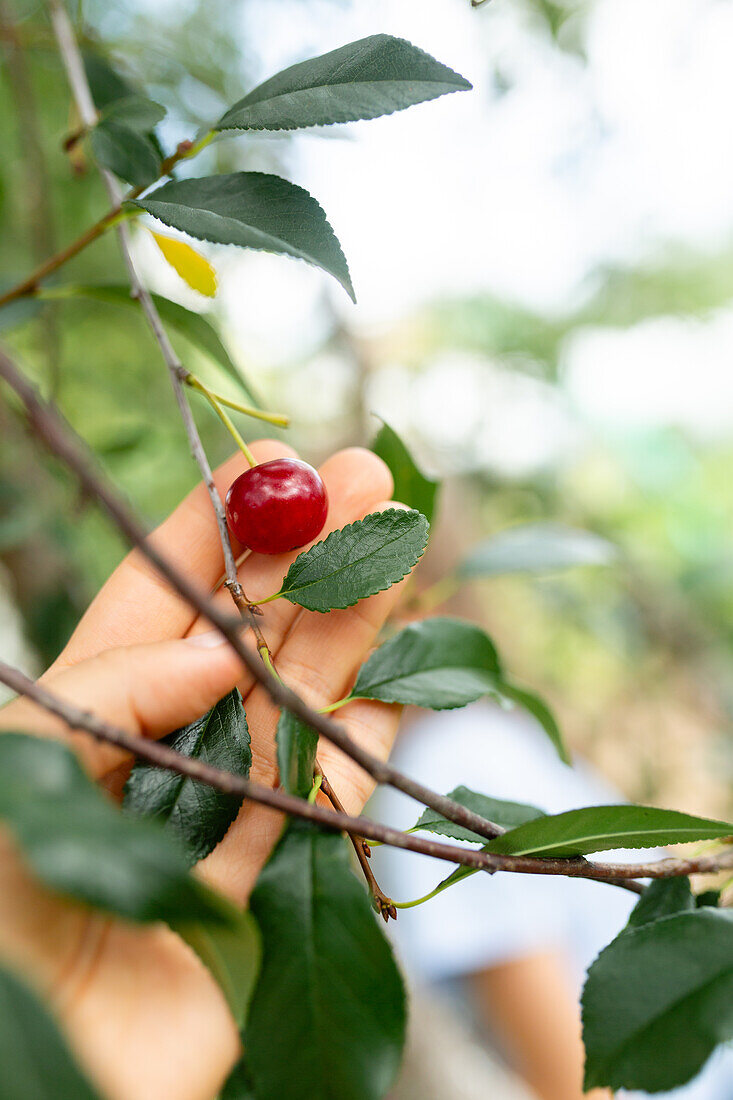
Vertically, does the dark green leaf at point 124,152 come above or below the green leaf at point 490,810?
above

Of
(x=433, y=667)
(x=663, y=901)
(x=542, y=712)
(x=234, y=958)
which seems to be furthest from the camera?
(x=542, y=712)

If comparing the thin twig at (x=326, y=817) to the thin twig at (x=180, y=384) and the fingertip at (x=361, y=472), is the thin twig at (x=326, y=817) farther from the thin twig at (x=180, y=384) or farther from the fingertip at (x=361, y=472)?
the fingertip at (x=361, y=472)

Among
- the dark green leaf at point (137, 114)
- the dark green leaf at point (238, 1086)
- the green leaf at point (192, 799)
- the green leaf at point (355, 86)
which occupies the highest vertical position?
the dark green leaf at point (137, 114)

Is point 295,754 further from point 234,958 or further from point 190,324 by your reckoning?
point 190,324

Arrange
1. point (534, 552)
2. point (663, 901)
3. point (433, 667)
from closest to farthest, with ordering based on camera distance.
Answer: point (663, 901) → point (433, 667) → point (534, 552)

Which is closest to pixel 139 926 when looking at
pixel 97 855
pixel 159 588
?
pixel 97 855

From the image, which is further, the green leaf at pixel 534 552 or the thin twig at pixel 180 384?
the green leaf at pixel 534 552

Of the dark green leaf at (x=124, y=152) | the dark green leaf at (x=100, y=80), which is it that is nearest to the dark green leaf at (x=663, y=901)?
the dark green leaf at (x=124, y=152)

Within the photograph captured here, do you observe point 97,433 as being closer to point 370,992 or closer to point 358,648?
point 358,648
